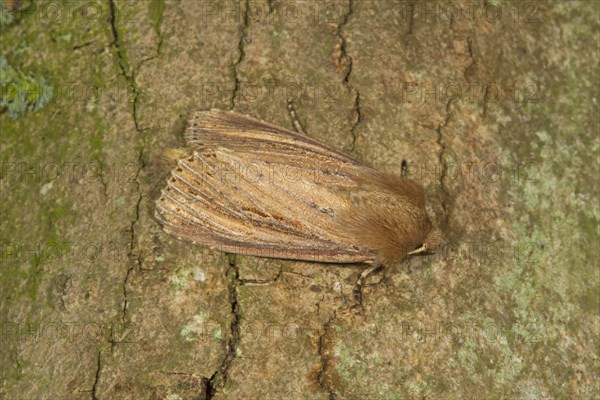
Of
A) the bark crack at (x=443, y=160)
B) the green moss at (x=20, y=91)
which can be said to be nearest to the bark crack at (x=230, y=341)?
the bark crack at (x=443, y=160)

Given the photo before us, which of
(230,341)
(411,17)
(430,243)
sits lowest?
(230,341)

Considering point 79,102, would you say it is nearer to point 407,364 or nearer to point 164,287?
point 164,287

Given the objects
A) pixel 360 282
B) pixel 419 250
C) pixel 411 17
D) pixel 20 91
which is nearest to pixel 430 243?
pixel 419 250

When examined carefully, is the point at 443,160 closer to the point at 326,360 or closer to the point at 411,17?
the point at 411,17

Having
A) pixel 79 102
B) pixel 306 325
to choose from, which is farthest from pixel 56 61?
pixel 306 325

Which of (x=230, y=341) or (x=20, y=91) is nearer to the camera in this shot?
(x=230, y=341)

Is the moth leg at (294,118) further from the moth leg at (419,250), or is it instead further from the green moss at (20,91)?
the green moss at (20,91)

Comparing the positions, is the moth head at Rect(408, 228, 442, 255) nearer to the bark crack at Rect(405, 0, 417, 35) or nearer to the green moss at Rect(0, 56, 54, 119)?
the bark crack at Rect(405, 0, 417, 35)
